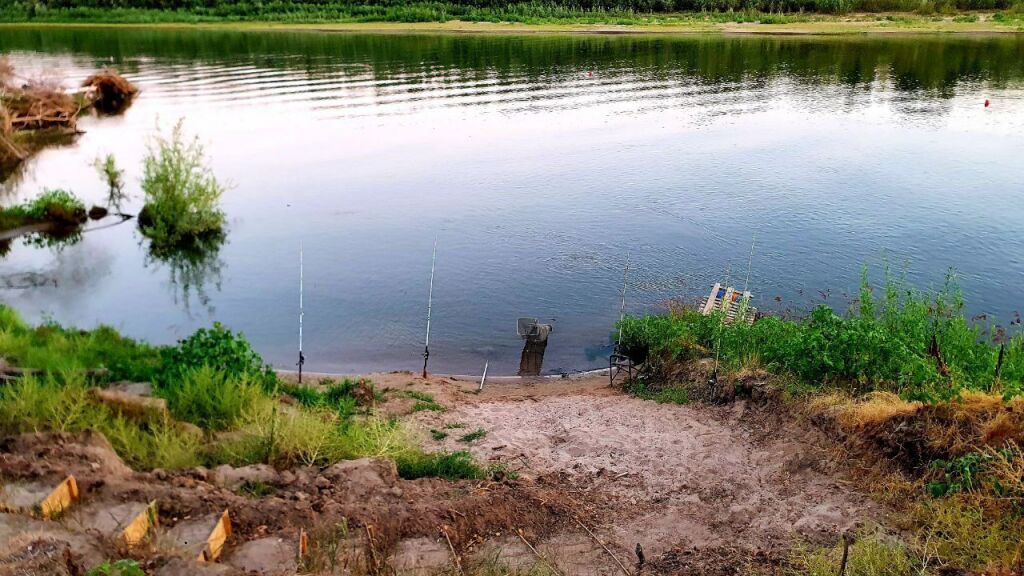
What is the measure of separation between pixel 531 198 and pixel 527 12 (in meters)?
55.5

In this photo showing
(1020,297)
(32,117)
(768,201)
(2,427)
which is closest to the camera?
(2,427)

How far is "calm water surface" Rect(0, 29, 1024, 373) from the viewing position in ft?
54.4

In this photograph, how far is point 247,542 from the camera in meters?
6.55

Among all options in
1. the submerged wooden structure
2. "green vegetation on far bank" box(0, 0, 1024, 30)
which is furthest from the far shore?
the submerged wooden structure

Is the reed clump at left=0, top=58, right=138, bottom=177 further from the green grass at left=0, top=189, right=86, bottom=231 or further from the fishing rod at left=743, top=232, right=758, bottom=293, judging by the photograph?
the fishing rod at left=743, top=232, right=758, bottom=293

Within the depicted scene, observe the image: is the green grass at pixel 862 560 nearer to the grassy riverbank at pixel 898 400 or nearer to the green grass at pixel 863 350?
the grassy riverbank at pixel 898 400

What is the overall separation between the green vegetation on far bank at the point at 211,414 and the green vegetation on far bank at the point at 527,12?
64.8 m

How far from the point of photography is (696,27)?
6706cm

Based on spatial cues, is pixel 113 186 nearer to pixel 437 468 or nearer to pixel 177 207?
pixel 177 207

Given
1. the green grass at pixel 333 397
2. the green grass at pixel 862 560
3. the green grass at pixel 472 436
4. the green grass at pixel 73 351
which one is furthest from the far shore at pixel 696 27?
the green grass at pixel 862 560

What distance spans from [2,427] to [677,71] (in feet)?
141

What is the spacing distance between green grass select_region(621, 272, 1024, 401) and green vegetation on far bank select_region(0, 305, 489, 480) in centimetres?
476

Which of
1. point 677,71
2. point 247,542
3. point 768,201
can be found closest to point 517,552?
point 247,542

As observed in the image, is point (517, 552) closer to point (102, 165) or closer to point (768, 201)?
point (768, 201)
